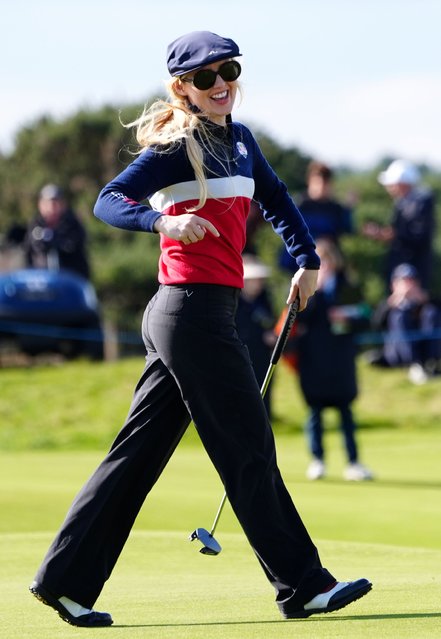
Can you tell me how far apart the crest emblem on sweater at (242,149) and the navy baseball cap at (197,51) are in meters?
0.33

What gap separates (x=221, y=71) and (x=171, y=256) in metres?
0.71

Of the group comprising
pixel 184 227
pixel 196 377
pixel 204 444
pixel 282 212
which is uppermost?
pixel 184 227

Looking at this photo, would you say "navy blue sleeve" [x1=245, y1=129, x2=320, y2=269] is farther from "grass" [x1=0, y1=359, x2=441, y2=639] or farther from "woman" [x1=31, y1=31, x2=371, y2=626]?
"grass" [x1=0, y1=359, x2=441, y2=639]

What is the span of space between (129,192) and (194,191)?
0.80 feet

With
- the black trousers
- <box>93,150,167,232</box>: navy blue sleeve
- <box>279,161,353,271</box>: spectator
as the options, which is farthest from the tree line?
<box>93,150,167,232</box>: navy blue sleeve

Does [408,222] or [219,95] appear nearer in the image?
[219,95]

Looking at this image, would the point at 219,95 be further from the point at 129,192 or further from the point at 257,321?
the point at 257,321

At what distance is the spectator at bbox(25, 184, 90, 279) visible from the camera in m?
18.9

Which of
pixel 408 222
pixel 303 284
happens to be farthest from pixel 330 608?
pixel 408 222

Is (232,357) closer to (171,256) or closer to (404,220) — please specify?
(171,256)

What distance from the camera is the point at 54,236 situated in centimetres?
1931

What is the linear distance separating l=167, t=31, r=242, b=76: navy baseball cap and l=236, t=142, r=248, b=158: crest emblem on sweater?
330 mm

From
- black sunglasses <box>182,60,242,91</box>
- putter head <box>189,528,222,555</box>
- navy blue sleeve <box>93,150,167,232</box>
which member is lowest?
putter head <box>189,528,222,555</box>

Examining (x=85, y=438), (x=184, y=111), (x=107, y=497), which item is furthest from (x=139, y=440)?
(x=85, y=438)
